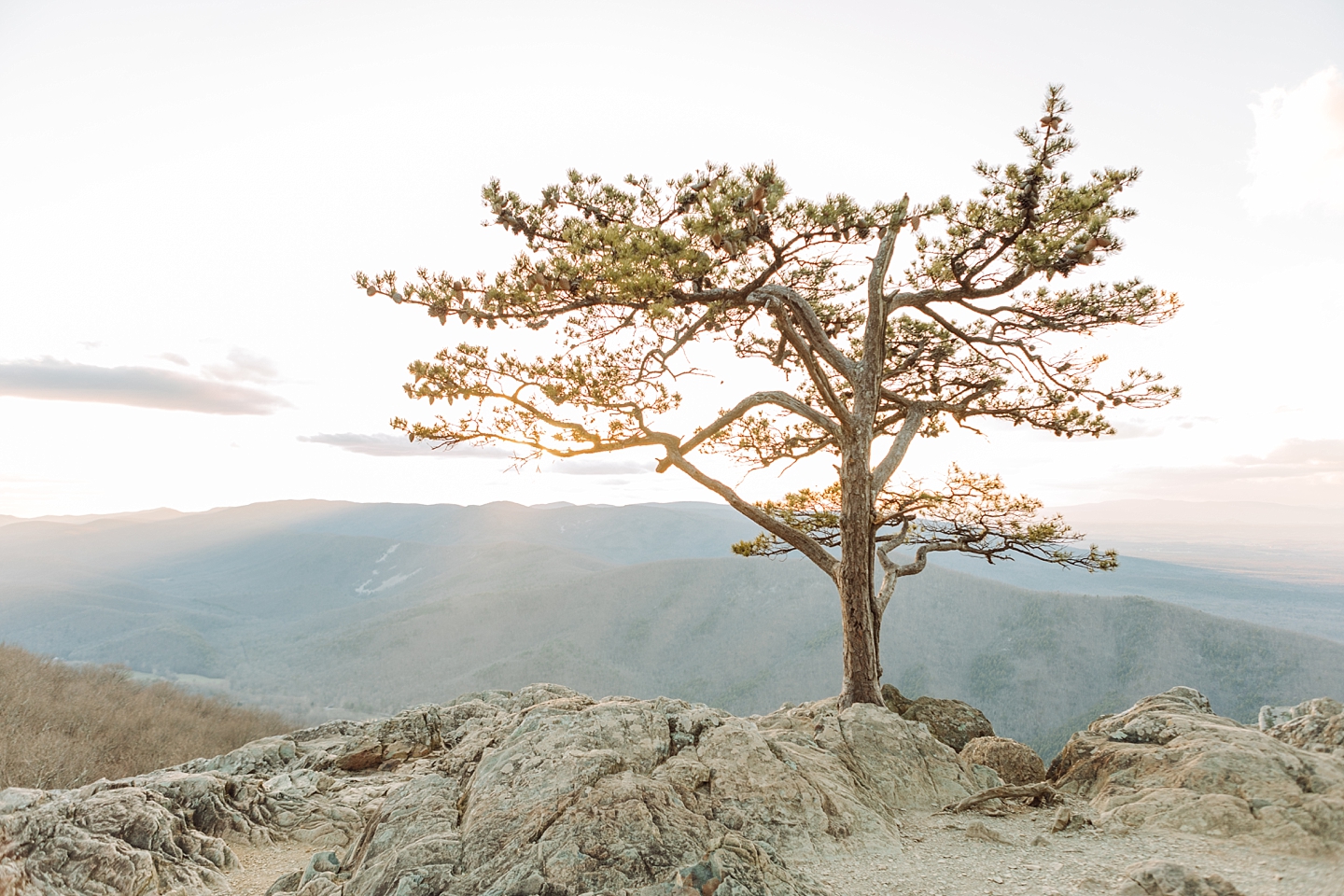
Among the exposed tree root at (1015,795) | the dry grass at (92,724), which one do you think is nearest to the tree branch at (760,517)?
the exposed tree root at (1015,795)

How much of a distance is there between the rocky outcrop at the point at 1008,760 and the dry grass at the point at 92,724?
85.0ft

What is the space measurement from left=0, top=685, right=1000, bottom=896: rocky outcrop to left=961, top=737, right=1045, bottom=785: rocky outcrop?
751 mm

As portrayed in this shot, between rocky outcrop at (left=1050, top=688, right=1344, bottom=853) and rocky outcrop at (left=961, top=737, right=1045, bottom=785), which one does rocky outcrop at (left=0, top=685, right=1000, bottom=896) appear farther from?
rocky outcrop at (left=1050, top=688, right=1344, bottom=853)

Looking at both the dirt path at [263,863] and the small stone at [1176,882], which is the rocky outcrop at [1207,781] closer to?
the small stone at [1176,882]

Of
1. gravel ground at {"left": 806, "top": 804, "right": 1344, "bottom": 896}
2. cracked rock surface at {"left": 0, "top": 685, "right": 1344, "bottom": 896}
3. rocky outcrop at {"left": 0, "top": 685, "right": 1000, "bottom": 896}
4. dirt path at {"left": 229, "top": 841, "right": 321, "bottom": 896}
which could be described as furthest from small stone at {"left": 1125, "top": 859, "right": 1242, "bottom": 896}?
dirt path at {"left": 229, "top": 841, "right": 321, "bottom": 896}

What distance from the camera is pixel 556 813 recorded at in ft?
17.2

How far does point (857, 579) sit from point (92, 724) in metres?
45.7

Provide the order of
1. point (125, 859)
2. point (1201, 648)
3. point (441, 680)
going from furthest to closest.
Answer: point (441, 680), point (1201, 648), point (125, 859)

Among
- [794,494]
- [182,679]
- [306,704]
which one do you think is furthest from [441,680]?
[794,494]

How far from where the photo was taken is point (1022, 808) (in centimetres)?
686

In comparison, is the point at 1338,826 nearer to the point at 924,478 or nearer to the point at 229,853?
the point at 924,478

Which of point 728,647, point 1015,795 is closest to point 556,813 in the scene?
Result: point 1015,795

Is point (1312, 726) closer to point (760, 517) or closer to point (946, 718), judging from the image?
point (946, 718)

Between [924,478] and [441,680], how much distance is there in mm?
153314
